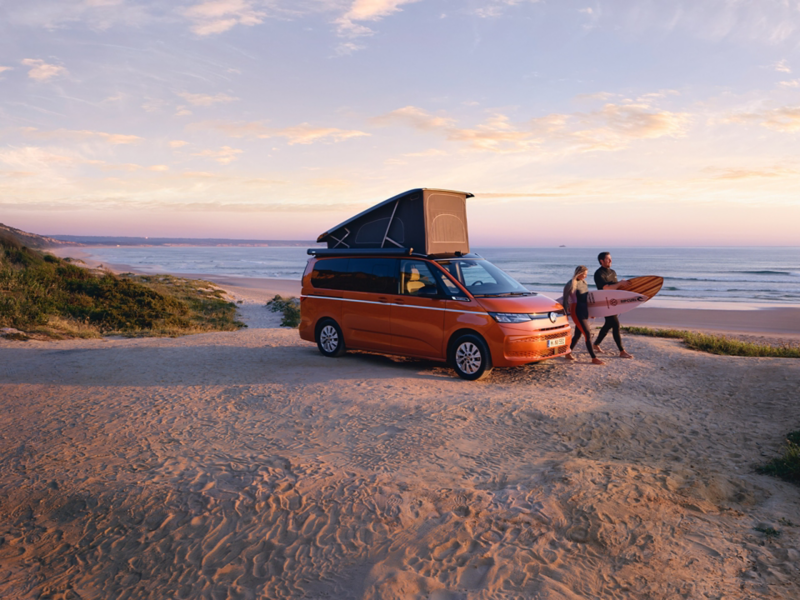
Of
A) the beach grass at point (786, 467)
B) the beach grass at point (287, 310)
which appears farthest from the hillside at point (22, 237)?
the beach grass at point (786, 467)

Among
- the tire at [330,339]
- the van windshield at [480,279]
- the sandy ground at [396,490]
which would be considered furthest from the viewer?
the tire at [330,339]

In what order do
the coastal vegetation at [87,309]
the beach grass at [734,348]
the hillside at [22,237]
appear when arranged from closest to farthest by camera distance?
the beach grass at [734,348], the coastal vegetation at [87,309], the hillside at [22,237]

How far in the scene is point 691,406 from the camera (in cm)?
765

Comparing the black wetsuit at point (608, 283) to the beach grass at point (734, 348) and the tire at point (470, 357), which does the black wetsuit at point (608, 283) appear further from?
the tire at point (470, 357)

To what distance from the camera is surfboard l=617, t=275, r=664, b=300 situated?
11227 millimetres

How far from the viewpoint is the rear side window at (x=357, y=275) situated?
971 cm

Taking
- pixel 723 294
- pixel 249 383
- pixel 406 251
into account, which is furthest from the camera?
pixel 723 294

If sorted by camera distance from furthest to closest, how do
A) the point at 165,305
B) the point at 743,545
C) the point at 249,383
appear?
the point at 165,305 → the point at 249,383 → the point at 743,545

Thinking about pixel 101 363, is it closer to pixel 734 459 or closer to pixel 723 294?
pixel 734 459

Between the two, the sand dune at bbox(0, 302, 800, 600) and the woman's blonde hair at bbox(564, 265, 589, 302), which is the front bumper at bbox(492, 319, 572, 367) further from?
the woman's blonde hair at bbox(564, 265, 589, 302)

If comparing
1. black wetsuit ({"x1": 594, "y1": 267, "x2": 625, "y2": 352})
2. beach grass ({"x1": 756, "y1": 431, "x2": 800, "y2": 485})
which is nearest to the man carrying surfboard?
black wetsuit ({"x1": 594, "y1": 267, "x2": 625, "y2": 352})

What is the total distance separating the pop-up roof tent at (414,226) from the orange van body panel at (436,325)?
0.67 metres

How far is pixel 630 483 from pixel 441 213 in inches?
238

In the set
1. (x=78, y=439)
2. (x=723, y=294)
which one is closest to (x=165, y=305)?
(x=78, y=439)
